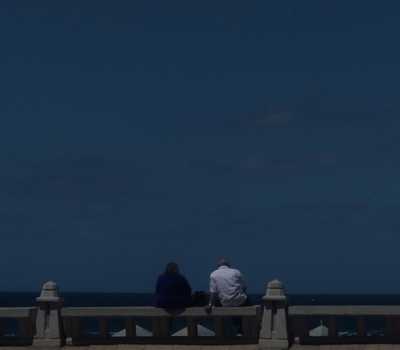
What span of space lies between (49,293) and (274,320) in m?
4.56

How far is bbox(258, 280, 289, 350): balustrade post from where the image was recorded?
22.4 metres

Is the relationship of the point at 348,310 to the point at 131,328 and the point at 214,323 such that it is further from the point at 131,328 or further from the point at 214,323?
the point at 131,328

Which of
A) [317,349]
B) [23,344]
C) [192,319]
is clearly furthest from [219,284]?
[23,344]

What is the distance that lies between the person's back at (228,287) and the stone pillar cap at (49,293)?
10.2 feet

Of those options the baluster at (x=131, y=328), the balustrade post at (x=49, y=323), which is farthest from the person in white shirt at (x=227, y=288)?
the balustrade post at (x=49, y=323)

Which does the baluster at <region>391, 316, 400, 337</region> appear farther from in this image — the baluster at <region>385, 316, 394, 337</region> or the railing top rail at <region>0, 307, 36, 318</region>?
the railing top rail at <region>0, 307, 36, 318</region>

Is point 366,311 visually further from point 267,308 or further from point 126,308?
point 126,308

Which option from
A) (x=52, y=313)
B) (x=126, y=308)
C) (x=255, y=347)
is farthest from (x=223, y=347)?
(x=52, y=313)

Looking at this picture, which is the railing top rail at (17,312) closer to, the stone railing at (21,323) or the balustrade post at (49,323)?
the stone railing at (21,323)

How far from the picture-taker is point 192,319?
23203mm

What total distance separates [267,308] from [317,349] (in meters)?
1.23

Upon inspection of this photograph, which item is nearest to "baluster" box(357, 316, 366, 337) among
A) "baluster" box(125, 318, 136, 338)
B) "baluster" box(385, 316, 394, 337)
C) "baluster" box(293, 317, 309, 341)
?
"baluster" box(385, 316, 394, 337)

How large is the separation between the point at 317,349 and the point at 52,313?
5292 mm

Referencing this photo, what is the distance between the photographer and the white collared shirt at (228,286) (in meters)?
23.2
